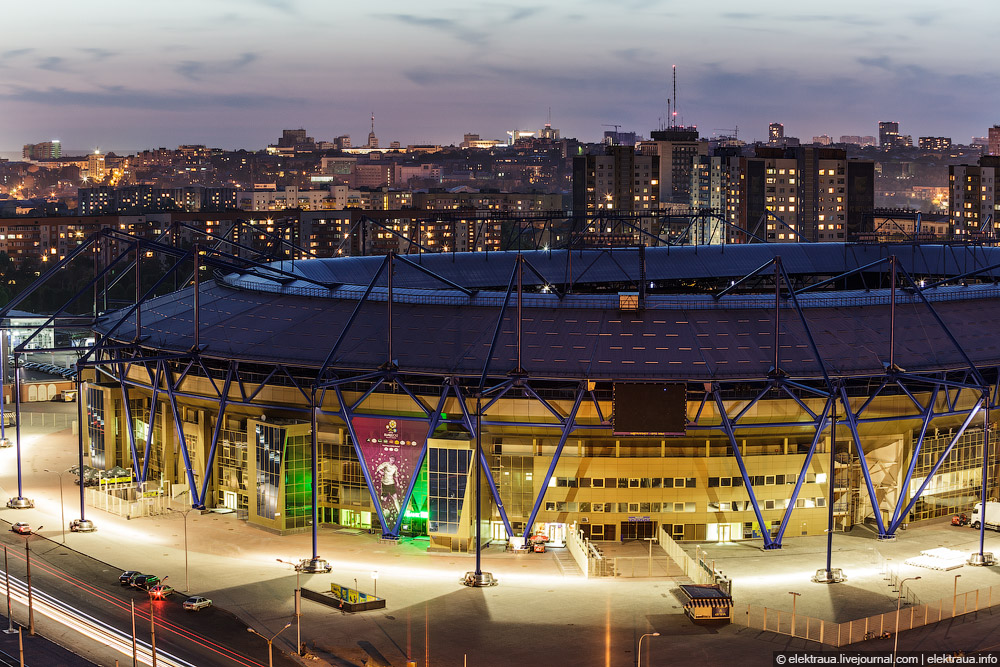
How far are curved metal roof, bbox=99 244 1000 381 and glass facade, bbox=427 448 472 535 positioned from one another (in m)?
5.43

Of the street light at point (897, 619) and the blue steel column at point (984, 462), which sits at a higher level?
the blue steel column at point (984, 462)

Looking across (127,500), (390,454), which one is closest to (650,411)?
(390,454)

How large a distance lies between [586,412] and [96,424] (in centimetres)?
4251

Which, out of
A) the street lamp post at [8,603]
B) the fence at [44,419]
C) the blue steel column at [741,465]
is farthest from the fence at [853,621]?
the fence at [44,419]

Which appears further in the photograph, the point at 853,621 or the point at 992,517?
the point at 992,517

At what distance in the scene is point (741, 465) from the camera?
9150 cm

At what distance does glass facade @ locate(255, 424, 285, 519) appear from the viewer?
316 ft

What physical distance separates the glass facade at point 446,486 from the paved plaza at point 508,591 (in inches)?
86.1

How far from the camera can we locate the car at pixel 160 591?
7969 cm

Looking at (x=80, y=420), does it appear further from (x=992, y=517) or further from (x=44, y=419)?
(x=992, y=517)

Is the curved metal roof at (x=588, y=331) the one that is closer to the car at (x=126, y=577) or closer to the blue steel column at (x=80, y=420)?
the blue steel column at (x=80, y=420)

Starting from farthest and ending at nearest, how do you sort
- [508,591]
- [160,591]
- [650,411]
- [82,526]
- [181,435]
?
[181,435], [82,526], [650,411], [508,591], [160,591]

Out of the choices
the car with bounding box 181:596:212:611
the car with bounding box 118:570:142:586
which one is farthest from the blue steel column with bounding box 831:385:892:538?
the car with bounding box 118:570:142:586

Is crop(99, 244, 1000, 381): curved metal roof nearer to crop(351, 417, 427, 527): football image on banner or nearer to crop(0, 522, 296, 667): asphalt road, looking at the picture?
crop(351, 417, 427, 527): football image on banner
